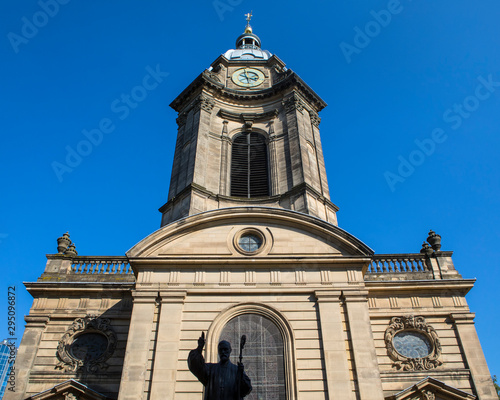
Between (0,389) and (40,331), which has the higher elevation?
(0,389)

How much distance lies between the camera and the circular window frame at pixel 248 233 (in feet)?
53.7

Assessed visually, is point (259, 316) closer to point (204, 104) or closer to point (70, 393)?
point (70, 393)

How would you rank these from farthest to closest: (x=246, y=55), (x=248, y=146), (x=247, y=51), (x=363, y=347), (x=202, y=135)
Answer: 1. (x=247, y=51)
2. (x=246, y=55)
3. (x=248, y=146)
4. (x=202, y=135)
5. (x=363, y=347)

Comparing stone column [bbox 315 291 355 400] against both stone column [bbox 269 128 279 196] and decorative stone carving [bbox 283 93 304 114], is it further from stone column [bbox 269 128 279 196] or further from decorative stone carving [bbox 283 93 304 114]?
decorative stone carving [bbox 283 93 304 114]

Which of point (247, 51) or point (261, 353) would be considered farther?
point (247, 51)

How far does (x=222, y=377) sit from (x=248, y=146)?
1886 centimetres

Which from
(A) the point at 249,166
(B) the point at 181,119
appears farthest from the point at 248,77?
(A) the point at 249,166

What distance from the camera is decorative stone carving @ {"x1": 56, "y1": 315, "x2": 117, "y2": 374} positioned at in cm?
1557

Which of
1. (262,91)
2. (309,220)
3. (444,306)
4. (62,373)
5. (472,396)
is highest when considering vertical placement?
(262,91)

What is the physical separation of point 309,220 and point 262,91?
13401mm

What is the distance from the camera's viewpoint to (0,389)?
8706 centimetres

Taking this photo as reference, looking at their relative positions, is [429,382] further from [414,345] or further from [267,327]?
[267,327]

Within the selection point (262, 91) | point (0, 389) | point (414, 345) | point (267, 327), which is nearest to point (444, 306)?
point (414, 345)

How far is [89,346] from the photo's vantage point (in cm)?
1616
